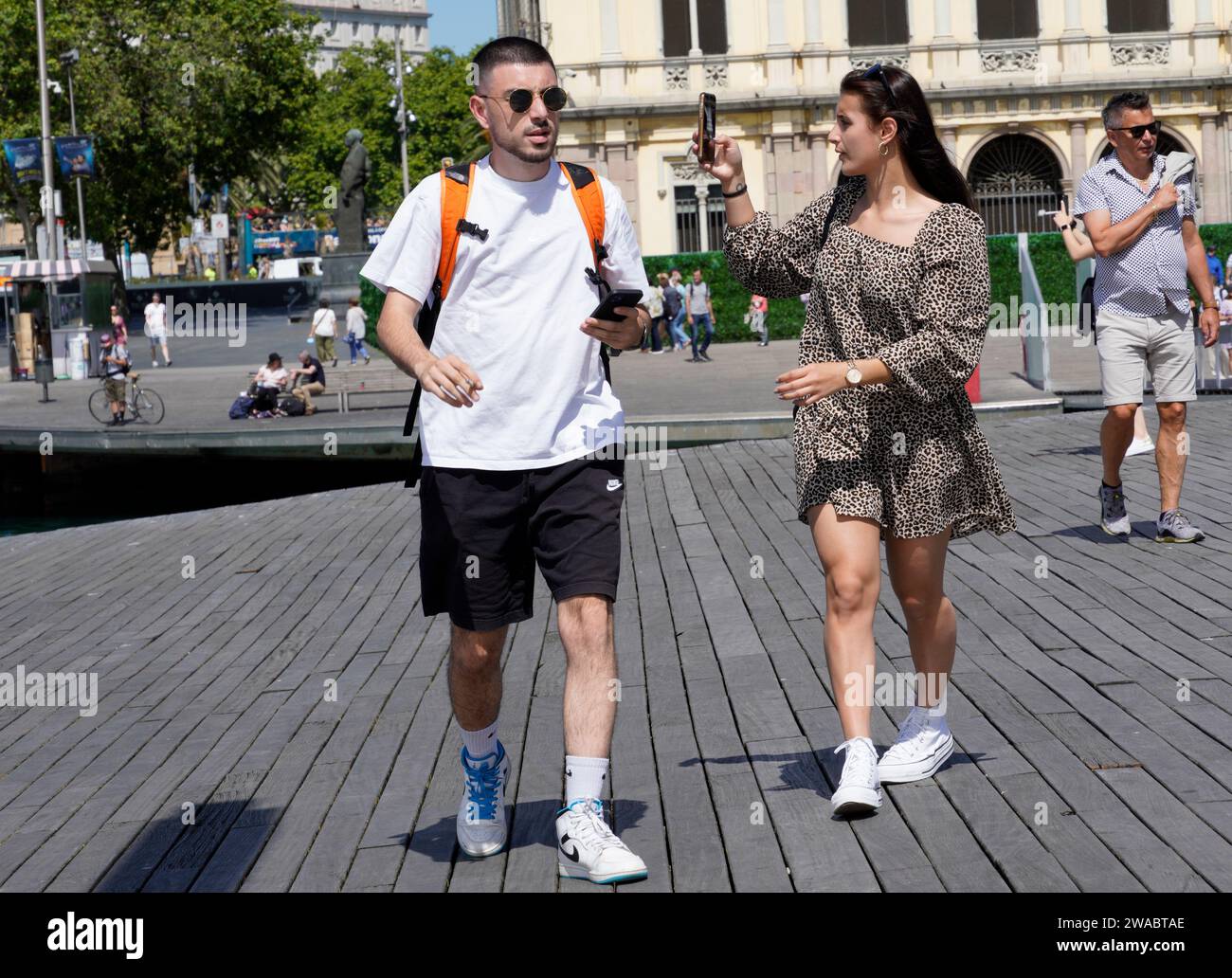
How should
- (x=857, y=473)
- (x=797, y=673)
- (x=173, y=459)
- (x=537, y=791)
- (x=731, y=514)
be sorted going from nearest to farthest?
(x=857, y=473) < (x=537, y=791) < (x=797, y=673) < (x=731, y=514) < (x=173, y=459)

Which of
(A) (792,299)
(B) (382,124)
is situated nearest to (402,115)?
(A) (792,299)

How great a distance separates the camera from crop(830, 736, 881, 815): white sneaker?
4320 mm

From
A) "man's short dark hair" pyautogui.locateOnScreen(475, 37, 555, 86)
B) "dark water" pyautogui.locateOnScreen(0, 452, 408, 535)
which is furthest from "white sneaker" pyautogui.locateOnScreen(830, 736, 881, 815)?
"dark water" pyautogui.locateOnScreen(0, 452, 408, 535)

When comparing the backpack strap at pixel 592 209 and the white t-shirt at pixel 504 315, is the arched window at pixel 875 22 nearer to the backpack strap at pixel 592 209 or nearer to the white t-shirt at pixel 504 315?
the backpack strap at pixel 592 209

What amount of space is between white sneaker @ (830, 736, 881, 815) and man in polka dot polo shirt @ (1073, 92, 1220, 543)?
4.17 m

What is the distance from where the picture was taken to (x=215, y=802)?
4965mm

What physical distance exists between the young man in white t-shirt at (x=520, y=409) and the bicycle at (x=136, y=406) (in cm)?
1845

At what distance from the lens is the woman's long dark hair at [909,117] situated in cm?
444
